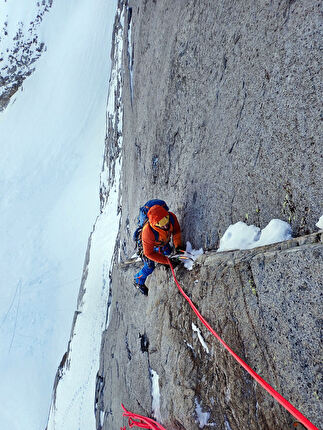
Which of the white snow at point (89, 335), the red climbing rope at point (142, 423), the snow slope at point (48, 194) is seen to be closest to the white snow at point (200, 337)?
the red climbing rope at point (142, 423)

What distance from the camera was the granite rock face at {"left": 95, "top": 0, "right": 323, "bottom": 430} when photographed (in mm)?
2486

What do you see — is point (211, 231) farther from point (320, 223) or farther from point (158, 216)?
point (320, 223)

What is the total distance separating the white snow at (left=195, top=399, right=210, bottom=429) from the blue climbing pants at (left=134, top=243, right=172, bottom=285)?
208 cm

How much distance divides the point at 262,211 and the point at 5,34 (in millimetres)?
21575

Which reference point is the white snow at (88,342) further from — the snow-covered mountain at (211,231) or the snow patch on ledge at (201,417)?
the snow patch on ledge at (201,417)

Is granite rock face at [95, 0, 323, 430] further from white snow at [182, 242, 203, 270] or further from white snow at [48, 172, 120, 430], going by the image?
white snow at [48, 172, 120, 430]

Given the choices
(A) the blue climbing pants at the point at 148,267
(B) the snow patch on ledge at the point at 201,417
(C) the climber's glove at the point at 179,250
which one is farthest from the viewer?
(A) the blue climbing pants at the point at 148,267

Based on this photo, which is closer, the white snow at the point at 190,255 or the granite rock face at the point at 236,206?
the granite rock face at the point at 236,206

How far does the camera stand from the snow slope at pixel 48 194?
1343 cm

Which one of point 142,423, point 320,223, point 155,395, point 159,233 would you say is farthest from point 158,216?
point 142,423

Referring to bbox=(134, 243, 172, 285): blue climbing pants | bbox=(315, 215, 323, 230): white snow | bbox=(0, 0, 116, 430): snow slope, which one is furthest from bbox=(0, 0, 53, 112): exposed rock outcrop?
bbox=(315, 215, 323, 230): white snow

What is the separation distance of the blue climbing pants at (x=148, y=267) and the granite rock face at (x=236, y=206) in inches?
9.8

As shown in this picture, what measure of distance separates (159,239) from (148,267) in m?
0.89

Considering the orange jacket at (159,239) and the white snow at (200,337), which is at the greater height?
the orange jacket at (159,239)
